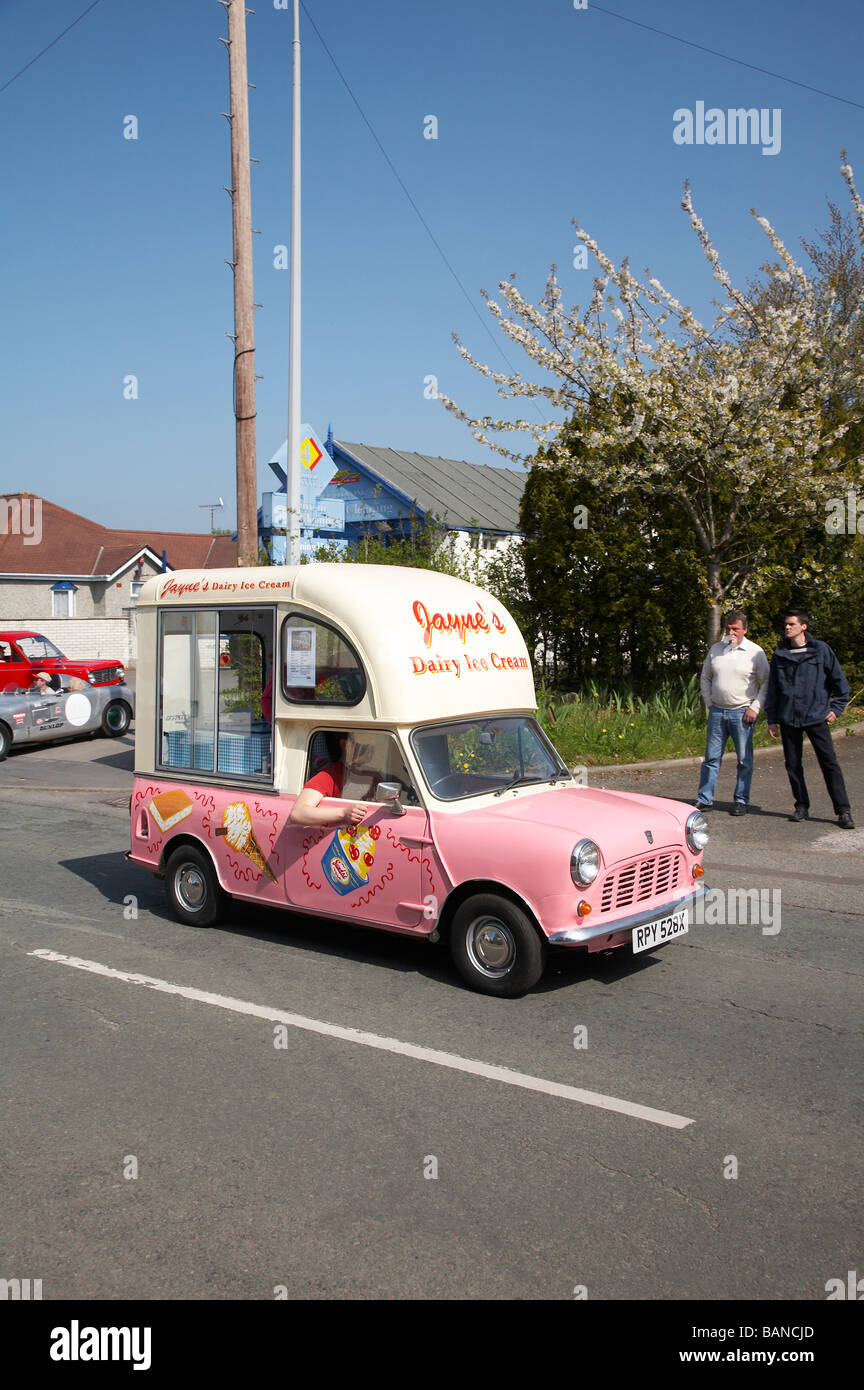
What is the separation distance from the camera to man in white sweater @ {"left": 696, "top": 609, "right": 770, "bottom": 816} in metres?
10.8

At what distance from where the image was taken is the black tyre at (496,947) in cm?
584

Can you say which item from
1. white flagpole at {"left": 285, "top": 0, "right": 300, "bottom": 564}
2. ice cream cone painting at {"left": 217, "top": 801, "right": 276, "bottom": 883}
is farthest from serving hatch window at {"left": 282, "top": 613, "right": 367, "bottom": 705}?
white flagpole at {"left": 285, "top": 0, "right": 300, "bottom": 564}

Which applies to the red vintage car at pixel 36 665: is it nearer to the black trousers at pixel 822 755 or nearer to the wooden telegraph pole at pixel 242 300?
the wooden telegraph pole at pixel 242 300

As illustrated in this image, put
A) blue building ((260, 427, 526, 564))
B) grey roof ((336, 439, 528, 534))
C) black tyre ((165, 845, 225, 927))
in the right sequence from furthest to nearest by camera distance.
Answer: grey roof ((336, 439, 528, 534)) → blue building ((260, 427, 526, 564)) → black tyre ((165, 845, 225, 927))

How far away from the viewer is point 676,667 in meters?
16.8

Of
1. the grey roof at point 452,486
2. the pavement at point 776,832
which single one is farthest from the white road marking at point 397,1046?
the grey roof at point 452,486

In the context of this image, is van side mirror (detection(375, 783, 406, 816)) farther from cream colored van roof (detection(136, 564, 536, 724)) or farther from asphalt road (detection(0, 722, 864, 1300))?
asphalt road (detection(0, 722, 864, 1300))

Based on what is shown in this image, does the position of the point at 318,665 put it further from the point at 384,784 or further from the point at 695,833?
the point at 695,833

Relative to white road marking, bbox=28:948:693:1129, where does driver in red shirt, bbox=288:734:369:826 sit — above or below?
above

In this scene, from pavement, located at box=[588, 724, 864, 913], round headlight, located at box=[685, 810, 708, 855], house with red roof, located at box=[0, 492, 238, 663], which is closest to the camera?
round headlight, located at box=[685, 810, 708, 855]

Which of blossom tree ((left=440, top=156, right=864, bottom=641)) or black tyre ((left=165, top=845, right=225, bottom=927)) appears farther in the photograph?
blossom tree ((left=440, top=156, right=864, bottom=641))

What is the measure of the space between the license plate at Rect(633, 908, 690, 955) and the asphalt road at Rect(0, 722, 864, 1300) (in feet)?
0.93
